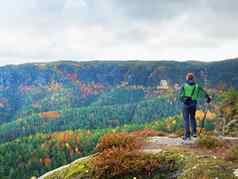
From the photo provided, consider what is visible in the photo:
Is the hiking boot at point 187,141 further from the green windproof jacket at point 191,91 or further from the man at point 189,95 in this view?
the green windproof jacket at point 191,91

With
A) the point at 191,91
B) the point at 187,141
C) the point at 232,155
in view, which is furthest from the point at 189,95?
the point at 232,155

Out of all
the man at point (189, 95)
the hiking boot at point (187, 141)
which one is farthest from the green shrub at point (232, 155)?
the man at point (189, 95)

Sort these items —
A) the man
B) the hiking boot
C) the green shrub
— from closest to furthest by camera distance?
the green shrub → the hiking boot → the man

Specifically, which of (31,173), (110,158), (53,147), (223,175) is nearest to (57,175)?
(110,158)

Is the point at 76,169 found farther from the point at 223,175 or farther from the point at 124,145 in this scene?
the point at 223,175

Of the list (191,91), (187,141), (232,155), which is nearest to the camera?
(232,155)

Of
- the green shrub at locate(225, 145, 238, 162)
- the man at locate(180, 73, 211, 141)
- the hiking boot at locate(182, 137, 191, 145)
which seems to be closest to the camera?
the green shrub at locate(225, 145, 238, 162)

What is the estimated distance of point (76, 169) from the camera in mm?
13586

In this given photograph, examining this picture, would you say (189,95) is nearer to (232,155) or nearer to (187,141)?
(187,141)

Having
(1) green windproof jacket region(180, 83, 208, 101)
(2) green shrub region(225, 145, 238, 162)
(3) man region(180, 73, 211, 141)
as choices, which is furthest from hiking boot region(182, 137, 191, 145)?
(2) green shrub region(225, 145, 238, 162)

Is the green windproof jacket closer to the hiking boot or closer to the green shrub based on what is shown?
the hiking boot

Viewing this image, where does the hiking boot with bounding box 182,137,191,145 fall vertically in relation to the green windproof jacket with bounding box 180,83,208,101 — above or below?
below

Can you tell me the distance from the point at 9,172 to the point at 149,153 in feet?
413

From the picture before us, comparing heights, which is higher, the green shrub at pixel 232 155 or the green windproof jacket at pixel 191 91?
the green windproof jacket at pixel 191 91
